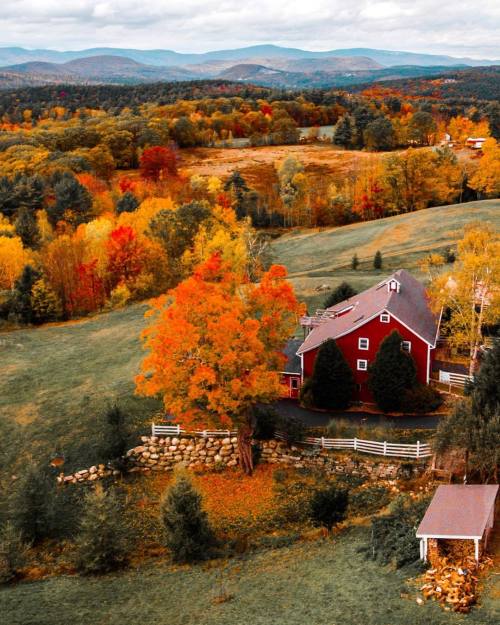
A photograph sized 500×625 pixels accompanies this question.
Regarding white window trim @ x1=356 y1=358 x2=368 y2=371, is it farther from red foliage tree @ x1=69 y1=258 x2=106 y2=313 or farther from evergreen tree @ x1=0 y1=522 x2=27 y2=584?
red foliage tree @ x1=69 y1=258 x2=106 y2=313

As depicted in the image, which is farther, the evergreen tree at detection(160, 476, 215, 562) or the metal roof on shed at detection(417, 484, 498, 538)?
the evergreen tree at detection(160, 476, 215, 562)

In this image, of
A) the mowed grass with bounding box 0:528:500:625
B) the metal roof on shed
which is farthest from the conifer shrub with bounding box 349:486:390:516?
the metal roof on shed

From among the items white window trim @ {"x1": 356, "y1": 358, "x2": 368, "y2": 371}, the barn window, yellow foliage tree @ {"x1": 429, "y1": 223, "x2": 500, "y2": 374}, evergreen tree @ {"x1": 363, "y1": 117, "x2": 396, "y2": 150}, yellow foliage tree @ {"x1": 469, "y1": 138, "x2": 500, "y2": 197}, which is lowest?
white window trim @ {"x1": 356, "y1": 358, "x2": 368, "y2": 371}

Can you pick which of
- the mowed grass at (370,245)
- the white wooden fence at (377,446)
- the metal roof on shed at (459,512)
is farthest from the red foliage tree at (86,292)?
the metal roof on shed at (459,512)

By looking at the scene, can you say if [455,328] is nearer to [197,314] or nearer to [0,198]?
[197,314]

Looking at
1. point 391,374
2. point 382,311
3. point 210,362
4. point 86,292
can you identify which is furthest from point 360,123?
point 210,362

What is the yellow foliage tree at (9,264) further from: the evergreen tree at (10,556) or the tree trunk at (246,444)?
the evergreen tree at (10,556)

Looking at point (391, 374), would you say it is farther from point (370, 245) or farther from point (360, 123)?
point (360, 123)

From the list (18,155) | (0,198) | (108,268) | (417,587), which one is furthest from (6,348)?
(18,155)

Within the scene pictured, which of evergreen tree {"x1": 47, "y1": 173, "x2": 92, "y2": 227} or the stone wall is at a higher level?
evergreen tree {"x1": 47, "y1": 173, "x2": 92, "y2": 227}
